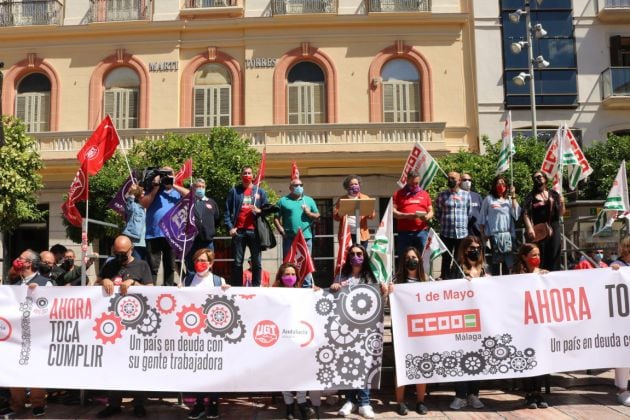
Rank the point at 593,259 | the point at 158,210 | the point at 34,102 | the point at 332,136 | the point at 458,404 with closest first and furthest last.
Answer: the point at 458,404 → the point at 158,210 → the point at 593,259 → the point at 332,136 → the point at 34,102

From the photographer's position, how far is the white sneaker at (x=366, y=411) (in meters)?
5.85

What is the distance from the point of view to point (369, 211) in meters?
7.65

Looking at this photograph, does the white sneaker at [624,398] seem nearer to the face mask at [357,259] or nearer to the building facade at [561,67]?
the face mask at [357,259]

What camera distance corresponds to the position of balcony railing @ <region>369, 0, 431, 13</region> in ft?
68.7

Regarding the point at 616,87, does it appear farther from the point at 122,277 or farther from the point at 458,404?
the point at 122,277

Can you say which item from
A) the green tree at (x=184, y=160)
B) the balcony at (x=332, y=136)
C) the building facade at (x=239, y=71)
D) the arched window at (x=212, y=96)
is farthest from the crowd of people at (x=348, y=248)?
the arched window at (x=212, y=96)

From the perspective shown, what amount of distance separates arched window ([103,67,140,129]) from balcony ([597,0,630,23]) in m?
17.5

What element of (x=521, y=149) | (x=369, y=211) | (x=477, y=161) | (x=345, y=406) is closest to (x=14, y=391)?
(x=345, y=406)

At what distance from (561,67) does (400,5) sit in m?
6.43

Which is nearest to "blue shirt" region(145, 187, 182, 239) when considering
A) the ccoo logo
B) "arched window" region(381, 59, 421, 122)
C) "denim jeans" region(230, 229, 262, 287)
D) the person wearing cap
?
"denim jeans" region(230, 229, 262, 287)

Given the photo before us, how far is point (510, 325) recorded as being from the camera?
20.0 feet

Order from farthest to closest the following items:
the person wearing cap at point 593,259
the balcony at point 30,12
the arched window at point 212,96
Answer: the balcony at point 30,12
the arched window at point 212,96
the person wearing cap at point 593,259

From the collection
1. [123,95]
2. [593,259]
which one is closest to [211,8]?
[123,95]

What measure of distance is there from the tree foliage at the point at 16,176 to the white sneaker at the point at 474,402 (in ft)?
43.3
